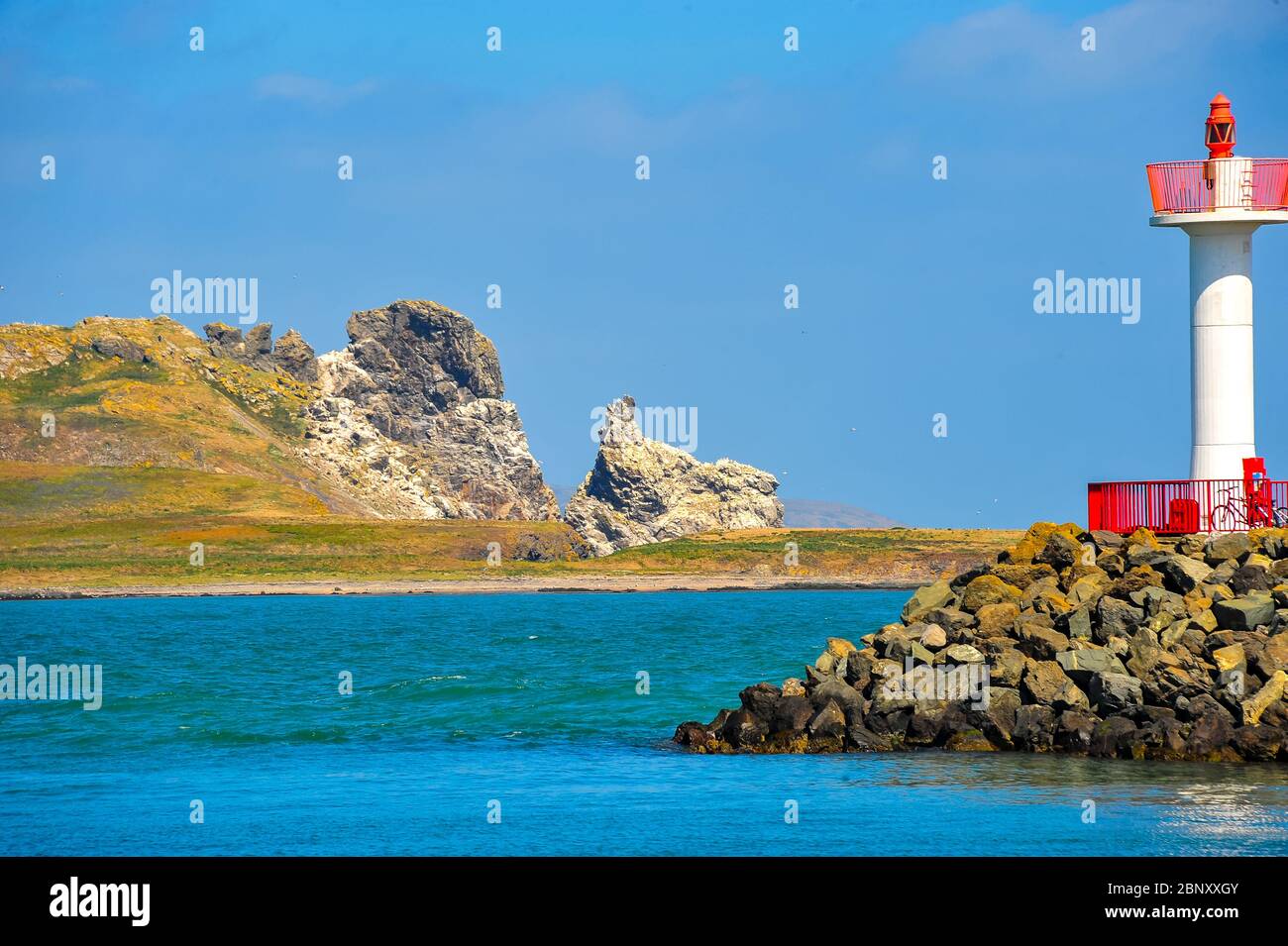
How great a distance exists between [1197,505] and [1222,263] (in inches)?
170

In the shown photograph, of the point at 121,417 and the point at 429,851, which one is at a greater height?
the point at 121,417

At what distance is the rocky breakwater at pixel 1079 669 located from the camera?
26578 millimetres

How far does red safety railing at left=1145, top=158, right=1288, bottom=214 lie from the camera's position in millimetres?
28672

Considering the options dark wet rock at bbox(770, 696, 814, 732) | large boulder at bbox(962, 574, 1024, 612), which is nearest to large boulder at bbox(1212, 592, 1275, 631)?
large boulder at bbox(962, 574, 1024, 612)

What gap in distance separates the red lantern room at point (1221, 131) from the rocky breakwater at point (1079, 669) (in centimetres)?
673

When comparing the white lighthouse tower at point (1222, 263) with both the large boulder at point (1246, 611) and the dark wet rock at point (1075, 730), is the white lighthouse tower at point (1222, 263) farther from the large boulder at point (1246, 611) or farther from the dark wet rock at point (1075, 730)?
the dark wet rock at point (1075, 730)

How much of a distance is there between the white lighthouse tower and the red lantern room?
0.06ft

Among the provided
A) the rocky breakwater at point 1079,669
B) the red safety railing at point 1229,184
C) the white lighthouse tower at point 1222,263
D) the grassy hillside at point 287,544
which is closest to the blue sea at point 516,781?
the rocky breakwater at point 1079,669
